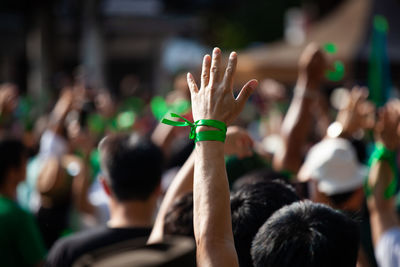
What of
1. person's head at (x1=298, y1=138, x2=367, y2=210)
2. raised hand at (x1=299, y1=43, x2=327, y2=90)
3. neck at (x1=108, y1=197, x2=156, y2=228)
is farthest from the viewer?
raised hand at (x1=299, y1=43, x2=327, y2=90)

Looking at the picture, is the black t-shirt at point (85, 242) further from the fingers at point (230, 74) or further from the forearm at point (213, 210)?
the fingers at point (230, 74)

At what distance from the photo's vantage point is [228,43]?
30.0 m

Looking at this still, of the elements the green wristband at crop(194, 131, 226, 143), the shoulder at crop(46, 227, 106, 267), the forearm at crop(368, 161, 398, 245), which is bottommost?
the forearm at crop(368, 161, 398, 245)

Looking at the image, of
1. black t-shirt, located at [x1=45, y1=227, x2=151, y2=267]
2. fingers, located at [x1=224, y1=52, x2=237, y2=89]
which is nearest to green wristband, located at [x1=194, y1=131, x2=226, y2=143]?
fingers, located at [x1=224, y1=52, x2=237, y2=89]

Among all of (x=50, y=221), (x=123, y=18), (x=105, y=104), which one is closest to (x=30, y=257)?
(x=50, y=221)

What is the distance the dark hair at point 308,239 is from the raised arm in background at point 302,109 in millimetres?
1847

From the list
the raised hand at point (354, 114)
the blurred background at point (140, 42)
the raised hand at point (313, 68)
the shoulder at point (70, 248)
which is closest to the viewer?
the shoulder at point (70, 248)

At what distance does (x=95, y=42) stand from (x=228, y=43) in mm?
15296

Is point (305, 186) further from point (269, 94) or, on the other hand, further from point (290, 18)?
point (290, 18)

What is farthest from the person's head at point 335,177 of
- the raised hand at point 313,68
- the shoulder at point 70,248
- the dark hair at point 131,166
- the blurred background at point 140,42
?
the blurred background at point 140,42

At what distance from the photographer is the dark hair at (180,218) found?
2119mm

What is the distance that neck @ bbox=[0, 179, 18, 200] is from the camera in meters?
3.05

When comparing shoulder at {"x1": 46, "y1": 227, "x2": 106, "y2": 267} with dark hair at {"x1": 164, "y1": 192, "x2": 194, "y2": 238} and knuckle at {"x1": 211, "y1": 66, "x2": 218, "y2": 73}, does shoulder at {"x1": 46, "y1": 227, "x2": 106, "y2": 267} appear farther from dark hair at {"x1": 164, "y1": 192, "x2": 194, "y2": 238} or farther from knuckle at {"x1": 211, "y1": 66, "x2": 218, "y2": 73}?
knuckle at {"x1": 211, "y1": 66, "x2": 218, "y2": 73}

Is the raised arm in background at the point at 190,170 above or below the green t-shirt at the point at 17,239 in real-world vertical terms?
above
